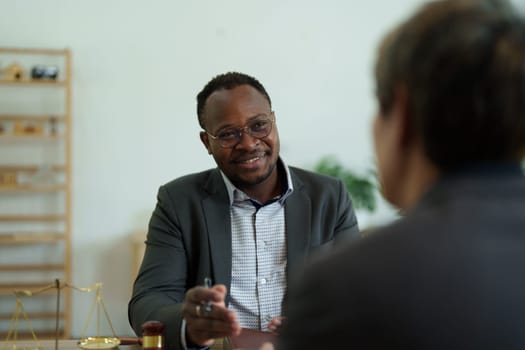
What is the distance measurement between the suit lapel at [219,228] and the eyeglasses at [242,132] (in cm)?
15

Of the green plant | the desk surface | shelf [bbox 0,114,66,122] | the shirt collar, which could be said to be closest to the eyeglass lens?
the shirt collar

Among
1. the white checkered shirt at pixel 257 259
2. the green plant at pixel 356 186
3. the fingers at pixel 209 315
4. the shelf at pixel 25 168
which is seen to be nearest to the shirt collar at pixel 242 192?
the white checkered shirt at pixel 257 259

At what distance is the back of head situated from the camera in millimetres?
773

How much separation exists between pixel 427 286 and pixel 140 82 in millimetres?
4857

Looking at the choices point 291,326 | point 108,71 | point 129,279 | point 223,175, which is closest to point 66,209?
point 129,279

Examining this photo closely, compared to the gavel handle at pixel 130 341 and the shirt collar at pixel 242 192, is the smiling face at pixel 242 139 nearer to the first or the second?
the shirt collar at pixel 242 192

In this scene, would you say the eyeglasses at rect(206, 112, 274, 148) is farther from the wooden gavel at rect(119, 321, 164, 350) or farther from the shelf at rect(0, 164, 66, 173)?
the shelf at rect(0, 164, 66, 173)

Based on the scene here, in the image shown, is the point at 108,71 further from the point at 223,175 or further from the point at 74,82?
the point at 223,175

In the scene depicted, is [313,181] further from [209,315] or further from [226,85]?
[209,315]

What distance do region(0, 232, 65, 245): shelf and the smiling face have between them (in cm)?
328

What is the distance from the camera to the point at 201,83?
5453 mm

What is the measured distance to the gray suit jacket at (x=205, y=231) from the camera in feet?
6.79

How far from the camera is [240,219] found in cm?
222

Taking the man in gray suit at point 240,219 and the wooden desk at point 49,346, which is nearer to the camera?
the wooden desk at point 49,346
